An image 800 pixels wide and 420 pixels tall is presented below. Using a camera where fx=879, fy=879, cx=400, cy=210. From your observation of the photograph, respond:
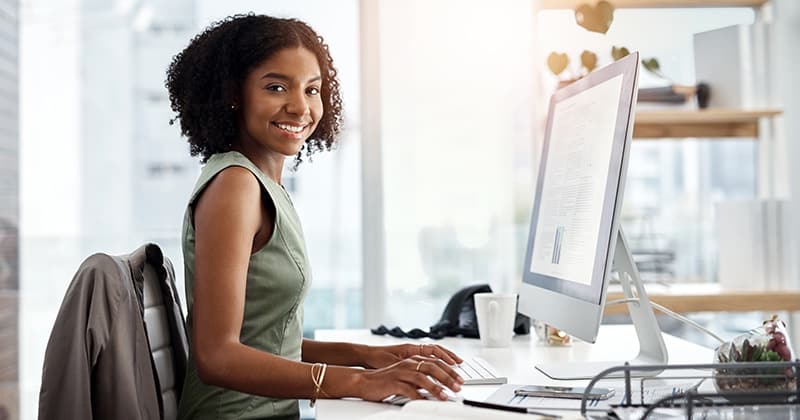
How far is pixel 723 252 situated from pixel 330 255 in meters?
1.31

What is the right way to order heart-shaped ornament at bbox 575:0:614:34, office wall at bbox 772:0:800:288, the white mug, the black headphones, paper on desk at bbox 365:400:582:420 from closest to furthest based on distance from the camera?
paper on desk at bbox 365:400:582:420
the white mug
the black headphones
heart-shaped ornament at bbox 575:0:614:34
office wall at bbox 772:0:800:288

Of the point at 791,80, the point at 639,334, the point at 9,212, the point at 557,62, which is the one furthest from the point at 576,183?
the point at 9,212

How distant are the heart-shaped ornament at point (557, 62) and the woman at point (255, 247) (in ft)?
3.62

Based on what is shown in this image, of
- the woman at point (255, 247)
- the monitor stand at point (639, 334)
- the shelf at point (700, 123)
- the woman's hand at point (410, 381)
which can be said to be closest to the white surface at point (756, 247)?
the shelf at point (700, 123)

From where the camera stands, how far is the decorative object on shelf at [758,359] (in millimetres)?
977

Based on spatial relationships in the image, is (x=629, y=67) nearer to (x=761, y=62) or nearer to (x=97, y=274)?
(x=97, y=274)

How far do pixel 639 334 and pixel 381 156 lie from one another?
1.65 metres

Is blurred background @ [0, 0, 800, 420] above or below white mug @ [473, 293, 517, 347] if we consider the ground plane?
above

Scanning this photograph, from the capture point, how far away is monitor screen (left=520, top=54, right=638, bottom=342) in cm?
131

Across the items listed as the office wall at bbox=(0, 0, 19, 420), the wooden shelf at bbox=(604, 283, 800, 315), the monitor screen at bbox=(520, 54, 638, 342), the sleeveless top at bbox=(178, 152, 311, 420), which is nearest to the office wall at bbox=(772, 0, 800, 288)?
the wooden shelf at bbox=(604, 283, 800, 315)

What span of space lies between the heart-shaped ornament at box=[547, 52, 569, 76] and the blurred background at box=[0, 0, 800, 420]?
0.59 feet

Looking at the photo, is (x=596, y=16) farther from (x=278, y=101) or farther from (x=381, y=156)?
(x=278, y=101)

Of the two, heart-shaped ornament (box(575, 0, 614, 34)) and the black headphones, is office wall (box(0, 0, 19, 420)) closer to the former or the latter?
the black headphones

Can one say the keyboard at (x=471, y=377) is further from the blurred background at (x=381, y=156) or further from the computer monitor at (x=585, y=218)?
the blurred background at (x=381, y=156)
